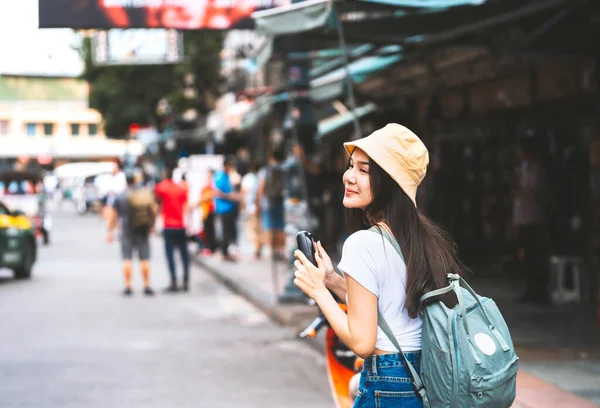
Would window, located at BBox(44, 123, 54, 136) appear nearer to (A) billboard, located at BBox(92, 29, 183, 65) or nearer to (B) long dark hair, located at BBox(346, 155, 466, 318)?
(A) billboard, located at BBox(92, 29, 183, 65)

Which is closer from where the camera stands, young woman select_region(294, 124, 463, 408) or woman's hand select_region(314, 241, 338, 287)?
young woman select_region(294, 124, 463, 408)

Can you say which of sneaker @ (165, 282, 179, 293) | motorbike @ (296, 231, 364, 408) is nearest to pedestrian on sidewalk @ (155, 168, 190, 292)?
sneaker @ (165, 282, 179, 293)

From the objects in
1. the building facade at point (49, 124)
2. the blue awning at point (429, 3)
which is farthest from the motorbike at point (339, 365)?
the building facade at point (49, 124)

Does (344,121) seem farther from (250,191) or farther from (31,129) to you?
(31,129)

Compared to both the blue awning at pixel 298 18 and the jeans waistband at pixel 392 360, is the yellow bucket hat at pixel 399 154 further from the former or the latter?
the blue awning at pixel 298 18

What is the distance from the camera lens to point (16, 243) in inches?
704

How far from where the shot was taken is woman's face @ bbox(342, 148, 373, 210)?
3574 millimetres

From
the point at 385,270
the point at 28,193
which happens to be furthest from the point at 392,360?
the point at 28,193

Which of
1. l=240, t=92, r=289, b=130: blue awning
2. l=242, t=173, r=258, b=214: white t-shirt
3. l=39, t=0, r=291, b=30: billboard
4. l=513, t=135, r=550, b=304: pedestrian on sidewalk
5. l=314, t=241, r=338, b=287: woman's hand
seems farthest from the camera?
l=242, t=173, r=258, b=214: white t-shirt

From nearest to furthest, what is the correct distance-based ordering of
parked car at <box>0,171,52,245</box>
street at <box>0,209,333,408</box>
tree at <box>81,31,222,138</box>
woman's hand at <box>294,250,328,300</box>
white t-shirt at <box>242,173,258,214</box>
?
woman's hand at <box>294,250,328,300</box> → street at <box>0,209,333,408</box> → white t-shirt at <box>242,173,258,214</box> → parked car at <box>0,171,52,245</box> → tree at <box>81,31,222,138</box>

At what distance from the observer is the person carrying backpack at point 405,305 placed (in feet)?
10.9

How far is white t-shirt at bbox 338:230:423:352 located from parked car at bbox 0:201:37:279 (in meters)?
14.9

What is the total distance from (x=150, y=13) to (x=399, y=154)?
7182 millimetres

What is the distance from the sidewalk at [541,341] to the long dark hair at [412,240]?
3590mm
